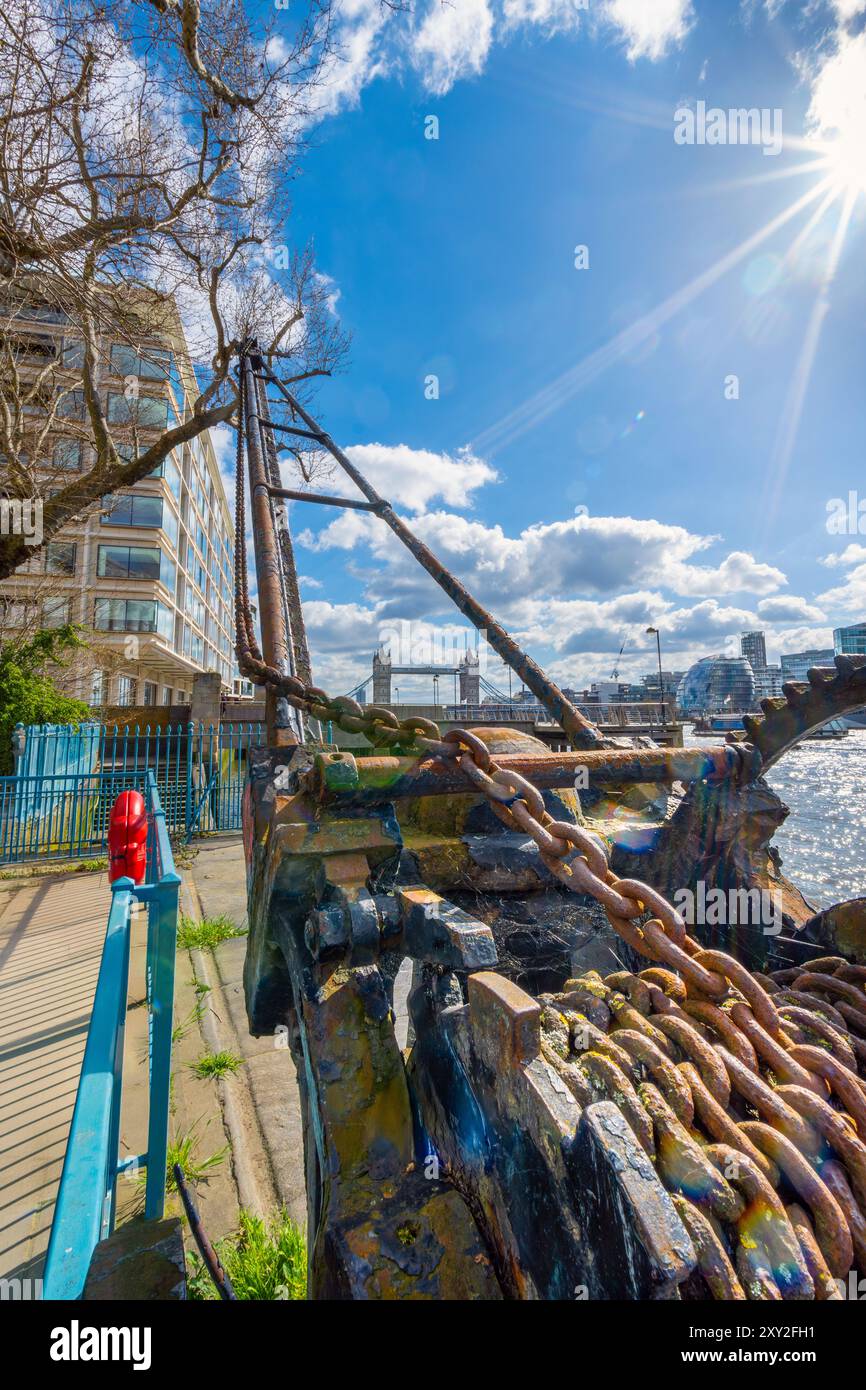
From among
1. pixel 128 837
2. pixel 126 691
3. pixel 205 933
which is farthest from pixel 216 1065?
pixel 126 691

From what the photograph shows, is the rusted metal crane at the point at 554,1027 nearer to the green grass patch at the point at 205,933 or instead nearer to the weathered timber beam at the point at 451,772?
the weathered timber beam at the point at 451,772

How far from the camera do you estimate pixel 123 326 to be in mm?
7367

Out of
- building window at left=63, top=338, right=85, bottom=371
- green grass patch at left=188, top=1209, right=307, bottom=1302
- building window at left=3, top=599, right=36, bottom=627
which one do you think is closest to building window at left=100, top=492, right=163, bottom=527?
building window at left=3, top=599, right=36, bottom=627

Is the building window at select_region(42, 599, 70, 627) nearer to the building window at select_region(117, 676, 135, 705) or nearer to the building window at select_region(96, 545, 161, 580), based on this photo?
the building window at select_region(117, 676, 135, 705)

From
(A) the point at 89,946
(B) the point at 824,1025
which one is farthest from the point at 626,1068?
(A) the point at 89,946

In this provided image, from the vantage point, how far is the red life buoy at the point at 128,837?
192 inches

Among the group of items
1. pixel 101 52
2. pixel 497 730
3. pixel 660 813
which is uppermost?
pixel 101 52

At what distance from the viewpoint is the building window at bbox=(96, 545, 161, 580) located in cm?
3409

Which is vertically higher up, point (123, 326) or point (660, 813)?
point (123, 326)

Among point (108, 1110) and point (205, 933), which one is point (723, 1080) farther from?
point (205, 933)

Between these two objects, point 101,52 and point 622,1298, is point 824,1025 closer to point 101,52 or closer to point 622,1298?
point 622,1298

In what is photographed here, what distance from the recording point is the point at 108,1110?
4.82 ft

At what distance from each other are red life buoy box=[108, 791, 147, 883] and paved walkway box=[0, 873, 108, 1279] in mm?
1268

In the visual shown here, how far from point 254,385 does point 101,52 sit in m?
4.48
